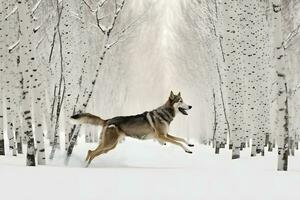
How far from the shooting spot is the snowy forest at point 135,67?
972cm

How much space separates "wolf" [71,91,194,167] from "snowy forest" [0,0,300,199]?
1.07 m

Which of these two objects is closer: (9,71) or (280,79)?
(280,79)

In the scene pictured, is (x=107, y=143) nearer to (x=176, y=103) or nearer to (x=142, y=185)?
(x=176, y=103)

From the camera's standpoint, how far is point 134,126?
9.98 metres

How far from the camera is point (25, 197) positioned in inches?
202

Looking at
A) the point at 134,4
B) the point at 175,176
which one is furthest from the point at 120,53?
the point at 175,176

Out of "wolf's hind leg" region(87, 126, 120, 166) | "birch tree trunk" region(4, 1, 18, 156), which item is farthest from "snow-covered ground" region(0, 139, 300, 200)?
"birch tree trunk" region(4, 1, 18, 156)

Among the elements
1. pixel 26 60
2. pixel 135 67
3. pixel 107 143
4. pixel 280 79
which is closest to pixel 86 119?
pixel 107 143

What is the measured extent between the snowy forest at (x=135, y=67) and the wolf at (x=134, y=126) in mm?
1070

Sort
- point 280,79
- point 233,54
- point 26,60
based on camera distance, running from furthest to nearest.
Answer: point 233,54, point 26,60, point 280,79

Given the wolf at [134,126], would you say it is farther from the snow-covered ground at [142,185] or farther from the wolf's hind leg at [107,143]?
the snow-covered ground at [142,185]

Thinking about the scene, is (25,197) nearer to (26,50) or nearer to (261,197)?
(261,197)

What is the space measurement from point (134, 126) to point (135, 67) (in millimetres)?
36639

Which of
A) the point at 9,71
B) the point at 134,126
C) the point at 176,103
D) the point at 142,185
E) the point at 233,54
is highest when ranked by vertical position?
the point at 233,54
